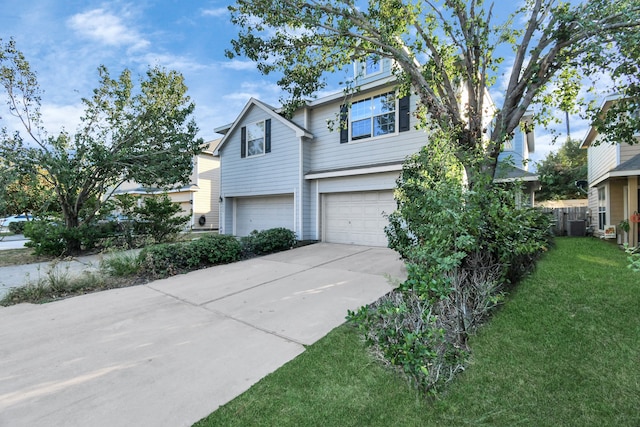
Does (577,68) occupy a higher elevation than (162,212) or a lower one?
higher

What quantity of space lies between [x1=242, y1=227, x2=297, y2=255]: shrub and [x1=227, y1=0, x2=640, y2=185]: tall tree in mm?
4531

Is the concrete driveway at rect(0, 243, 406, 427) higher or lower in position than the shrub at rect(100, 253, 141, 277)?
lower

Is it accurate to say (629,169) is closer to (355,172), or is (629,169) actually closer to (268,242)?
(355,172)

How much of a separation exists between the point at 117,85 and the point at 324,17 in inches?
314

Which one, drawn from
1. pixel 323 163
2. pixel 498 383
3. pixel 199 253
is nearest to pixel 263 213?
pixel 323 163

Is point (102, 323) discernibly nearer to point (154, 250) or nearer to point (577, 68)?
point (154, 250)

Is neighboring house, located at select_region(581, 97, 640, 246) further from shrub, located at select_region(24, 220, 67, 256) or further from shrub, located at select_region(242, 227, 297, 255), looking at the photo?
shrub, located at select_region(24, 220, 67, 256)

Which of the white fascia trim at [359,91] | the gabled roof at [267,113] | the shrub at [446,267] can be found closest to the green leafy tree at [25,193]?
the gabled roof at [267,113]

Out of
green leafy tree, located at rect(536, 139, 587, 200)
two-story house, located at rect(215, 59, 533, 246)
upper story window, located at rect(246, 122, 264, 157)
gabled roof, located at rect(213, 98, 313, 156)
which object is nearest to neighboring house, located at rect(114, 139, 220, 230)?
gabled roof, located at rect(213, 98, 313, 156)

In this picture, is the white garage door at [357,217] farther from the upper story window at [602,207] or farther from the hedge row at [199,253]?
the upper story window at [602,207]

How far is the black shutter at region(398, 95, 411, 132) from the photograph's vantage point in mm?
9641

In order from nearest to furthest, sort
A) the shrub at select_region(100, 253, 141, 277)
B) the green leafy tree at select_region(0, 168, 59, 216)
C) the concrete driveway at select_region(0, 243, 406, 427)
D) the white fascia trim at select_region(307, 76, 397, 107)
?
the concrete driveway at select_region(0, 243, 406, 427), the shrub at select_region(100, 253, 141, 277), the green leafy tree at select_region(0, 168, 59, 216), the white fascia trim at select_region(307, 76, 397, 107)

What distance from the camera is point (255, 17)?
6984 millimetres

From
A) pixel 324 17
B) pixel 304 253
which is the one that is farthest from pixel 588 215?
pixel 324 17
